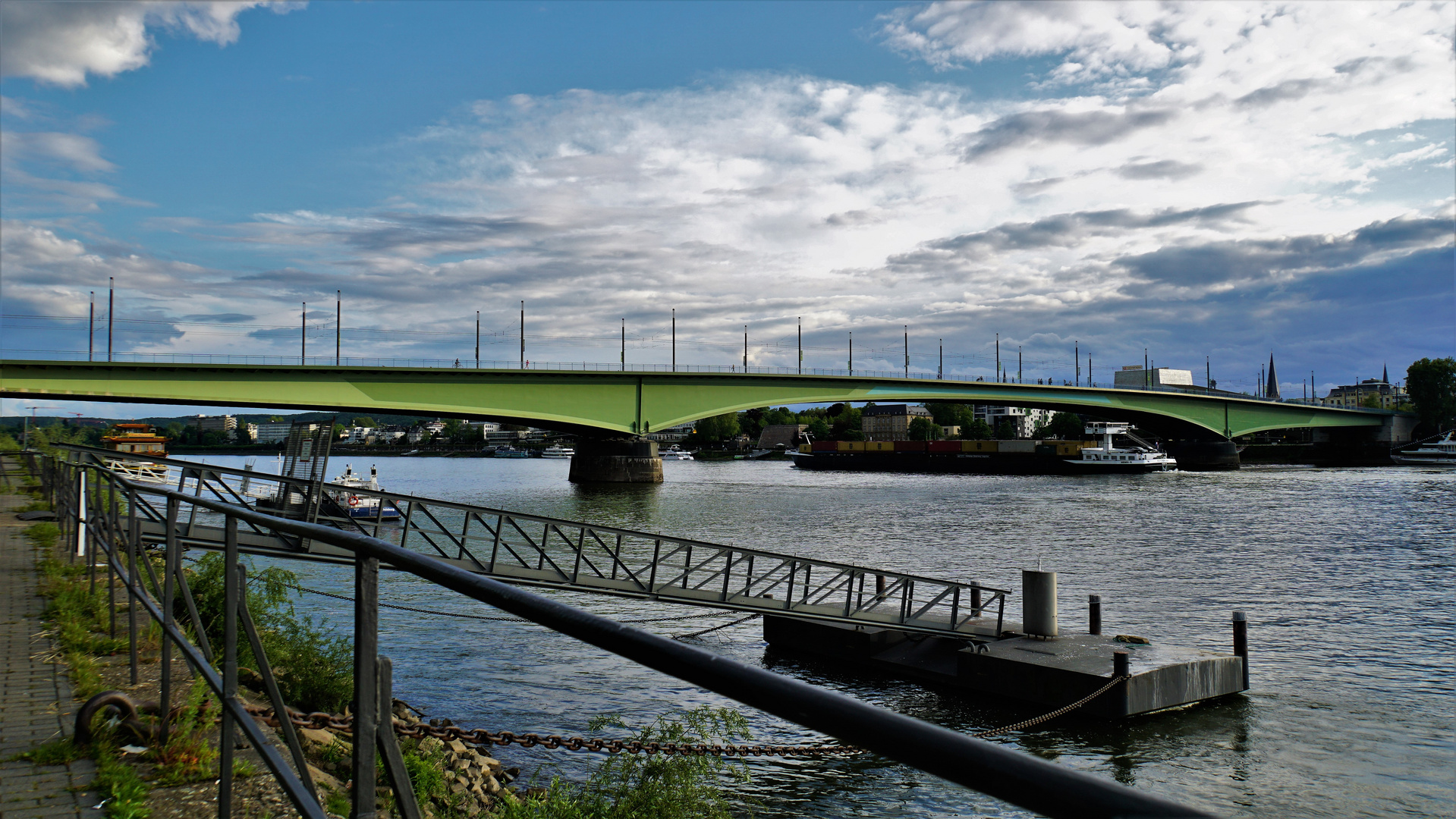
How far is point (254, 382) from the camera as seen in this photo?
4822 centimetres

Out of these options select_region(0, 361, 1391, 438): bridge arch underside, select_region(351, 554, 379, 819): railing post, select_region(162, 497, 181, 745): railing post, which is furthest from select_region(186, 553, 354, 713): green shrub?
select_region(0, 361, 1391, 438): bridge arch underside

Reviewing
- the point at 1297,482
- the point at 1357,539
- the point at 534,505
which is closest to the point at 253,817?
the point at 1357,539

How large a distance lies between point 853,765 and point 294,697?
7117 mm

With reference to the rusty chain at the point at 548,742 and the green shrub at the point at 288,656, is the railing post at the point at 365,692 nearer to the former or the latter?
the rusty chain at the point at 548,742

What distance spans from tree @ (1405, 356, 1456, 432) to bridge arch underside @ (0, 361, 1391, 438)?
5526 cm

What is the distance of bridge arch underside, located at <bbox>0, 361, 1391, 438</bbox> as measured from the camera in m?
45.1

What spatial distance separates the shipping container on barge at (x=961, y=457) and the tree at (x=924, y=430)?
63.3 meters

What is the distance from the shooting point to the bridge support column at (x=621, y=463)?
6725 cm

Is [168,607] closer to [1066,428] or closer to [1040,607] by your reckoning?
[1040,607]

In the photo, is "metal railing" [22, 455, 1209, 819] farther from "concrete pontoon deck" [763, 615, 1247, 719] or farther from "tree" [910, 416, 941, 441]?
"tree" [910, 416, 941, 441]

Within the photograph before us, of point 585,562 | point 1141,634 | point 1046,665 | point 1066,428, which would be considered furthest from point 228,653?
point 1066,428

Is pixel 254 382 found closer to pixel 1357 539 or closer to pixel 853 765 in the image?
pixel 853 765

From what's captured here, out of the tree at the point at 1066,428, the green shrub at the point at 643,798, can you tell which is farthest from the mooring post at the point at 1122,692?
the tree at the point at 1066,428

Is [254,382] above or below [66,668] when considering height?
above
